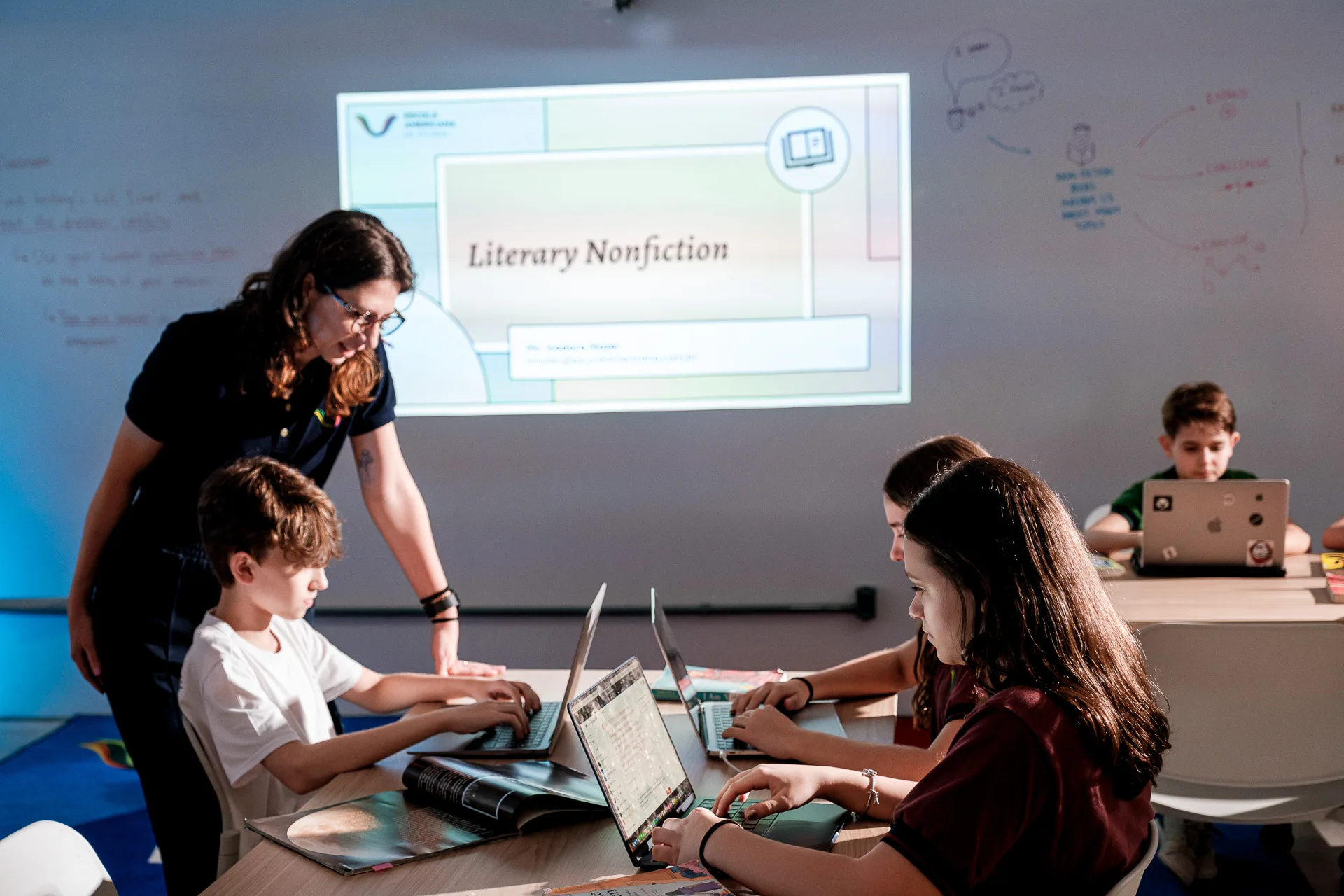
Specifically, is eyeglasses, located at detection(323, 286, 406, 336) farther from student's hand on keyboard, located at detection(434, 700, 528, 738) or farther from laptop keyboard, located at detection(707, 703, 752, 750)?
laptop keyboard, located at detection(707, 703, 752, 750)

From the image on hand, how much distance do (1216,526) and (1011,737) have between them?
76.8 inches

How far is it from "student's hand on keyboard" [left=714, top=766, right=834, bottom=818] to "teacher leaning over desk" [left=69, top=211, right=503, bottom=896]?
1099 mm

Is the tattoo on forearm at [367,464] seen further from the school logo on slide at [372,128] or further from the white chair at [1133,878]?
the school logo on slide at [372,128]

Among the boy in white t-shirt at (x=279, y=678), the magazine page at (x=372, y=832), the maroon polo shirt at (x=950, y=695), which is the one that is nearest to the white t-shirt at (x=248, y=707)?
the boy in white t-shirt at (x=279, y=678)

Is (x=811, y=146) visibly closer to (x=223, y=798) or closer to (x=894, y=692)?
(x=894, y=692)

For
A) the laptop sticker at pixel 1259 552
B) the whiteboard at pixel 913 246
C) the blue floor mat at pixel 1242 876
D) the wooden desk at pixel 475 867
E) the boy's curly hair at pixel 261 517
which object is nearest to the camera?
the wooden desk at pixel 475 867

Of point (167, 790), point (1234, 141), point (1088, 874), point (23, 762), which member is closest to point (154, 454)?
point (167, 790)

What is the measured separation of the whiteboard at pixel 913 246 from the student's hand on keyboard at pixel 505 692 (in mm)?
1948

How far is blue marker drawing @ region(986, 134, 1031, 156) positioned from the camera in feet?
12.0

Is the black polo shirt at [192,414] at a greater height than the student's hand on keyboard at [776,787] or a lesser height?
greater

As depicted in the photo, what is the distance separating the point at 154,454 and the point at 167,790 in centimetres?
58

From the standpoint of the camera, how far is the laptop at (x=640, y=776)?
1.24 m

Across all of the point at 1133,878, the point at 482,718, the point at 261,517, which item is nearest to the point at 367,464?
the point at 261,517

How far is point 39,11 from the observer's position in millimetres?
3871
